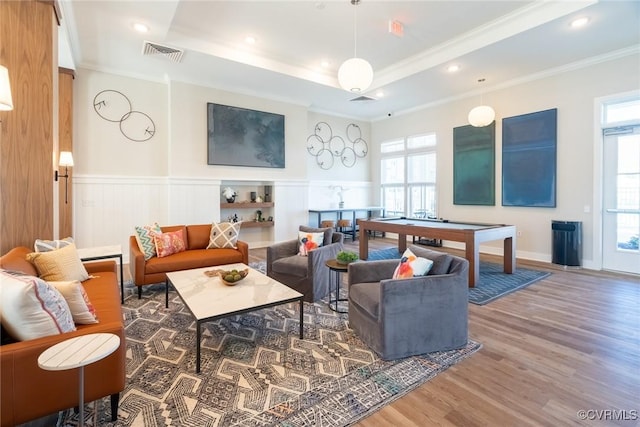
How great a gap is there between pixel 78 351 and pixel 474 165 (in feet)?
22.7

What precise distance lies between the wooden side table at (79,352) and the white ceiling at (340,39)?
369 centimetres

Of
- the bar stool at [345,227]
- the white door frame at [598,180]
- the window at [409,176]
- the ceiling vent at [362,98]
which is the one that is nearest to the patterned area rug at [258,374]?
the white door frame at [598,180]

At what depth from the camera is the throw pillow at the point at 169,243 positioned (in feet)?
13.0

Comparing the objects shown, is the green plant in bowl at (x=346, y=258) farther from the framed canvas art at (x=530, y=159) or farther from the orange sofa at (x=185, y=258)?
the framed canvas art at (x=530, y=159)

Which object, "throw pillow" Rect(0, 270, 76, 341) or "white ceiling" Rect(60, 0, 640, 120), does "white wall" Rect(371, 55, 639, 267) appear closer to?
"white ceiling" Rect(60, 0, 640, 120)

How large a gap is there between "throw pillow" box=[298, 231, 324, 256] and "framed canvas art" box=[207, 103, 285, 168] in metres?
3.08

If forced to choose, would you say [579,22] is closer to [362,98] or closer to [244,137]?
[362,98]

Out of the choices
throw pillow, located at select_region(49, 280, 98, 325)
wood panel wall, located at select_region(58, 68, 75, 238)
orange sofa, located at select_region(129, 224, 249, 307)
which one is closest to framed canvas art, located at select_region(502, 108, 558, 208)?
orange sofa, located at select_region(129, 224, 249, 307)

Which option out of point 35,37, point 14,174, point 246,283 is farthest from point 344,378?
point 35,37

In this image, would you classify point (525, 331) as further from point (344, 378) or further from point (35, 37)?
point (35, 37)

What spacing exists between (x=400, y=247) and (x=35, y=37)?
5.94 meters

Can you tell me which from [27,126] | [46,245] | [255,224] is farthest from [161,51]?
[255,224]

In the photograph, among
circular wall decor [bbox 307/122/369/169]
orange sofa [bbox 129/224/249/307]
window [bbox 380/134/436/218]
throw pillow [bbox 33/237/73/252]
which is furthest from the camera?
circular wall decor [bbox 307/122/369/169]

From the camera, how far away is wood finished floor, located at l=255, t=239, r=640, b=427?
177 cm
